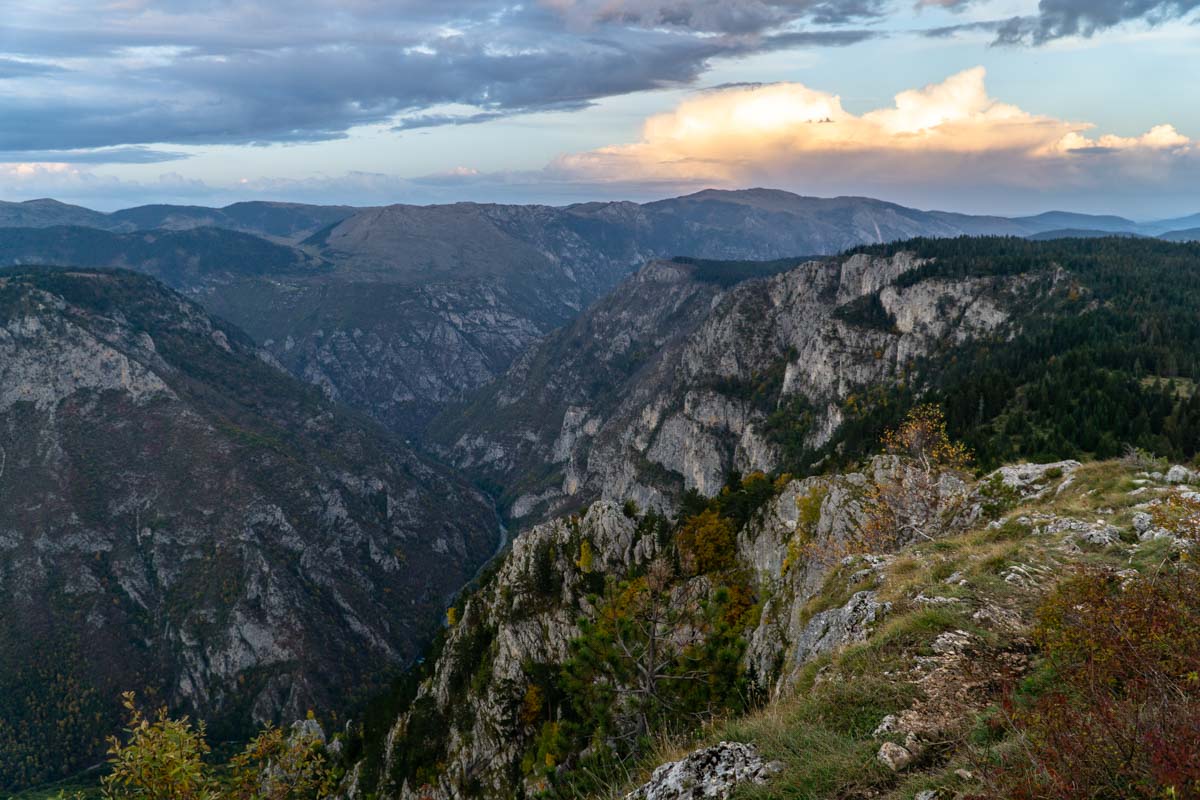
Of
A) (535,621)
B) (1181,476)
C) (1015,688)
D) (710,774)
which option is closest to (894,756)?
(710,774)

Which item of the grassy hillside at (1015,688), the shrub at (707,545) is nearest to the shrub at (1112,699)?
the grassy hillside at (1015,688)

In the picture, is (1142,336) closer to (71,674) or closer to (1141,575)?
(1141,575)

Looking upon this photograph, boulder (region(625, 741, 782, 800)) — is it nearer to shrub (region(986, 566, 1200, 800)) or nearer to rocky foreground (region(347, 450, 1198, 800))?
rocky foreground (region(347, 450, 1198, 800))

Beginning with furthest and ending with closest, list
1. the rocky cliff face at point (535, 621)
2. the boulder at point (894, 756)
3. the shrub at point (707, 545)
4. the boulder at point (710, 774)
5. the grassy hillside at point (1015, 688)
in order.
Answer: the shrub at point (707, 545)
the rocky cliff face at point (535, 621)
the boulder at point (710, 774)
the boulder at point (894, 756)
the grassy hillside at point (1015, 688)

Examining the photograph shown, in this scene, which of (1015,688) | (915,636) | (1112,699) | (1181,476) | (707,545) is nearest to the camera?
(1112,699)

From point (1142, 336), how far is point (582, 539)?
13722cm

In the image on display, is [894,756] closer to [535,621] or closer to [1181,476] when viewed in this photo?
[1181,476]

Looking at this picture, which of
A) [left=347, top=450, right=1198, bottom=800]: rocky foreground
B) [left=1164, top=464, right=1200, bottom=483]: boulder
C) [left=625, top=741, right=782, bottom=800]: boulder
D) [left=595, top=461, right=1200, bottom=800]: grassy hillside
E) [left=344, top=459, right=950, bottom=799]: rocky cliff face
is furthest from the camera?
[left=344, top=459, right=950, bottom=799]: rocky cliff face

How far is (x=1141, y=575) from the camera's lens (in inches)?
590

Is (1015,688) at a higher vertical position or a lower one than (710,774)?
higher

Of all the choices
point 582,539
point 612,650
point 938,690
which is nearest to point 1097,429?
point 582,539

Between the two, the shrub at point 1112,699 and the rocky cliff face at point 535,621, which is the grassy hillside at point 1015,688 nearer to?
the shrub at point 1112,699

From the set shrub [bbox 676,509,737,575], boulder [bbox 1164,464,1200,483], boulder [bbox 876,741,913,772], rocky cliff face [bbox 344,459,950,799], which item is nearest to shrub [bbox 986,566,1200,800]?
boulder [bbox 876,741,913,772]

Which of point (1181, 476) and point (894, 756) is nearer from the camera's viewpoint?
point (894, 756)
